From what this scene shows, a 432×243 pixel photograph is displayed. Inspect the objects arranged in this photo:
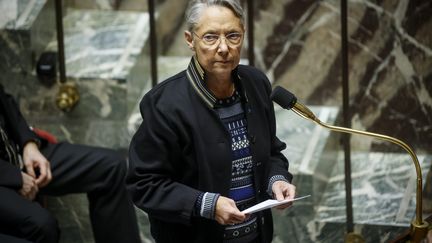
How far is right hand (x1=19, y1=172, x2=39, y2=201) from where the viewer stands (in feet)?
11.0

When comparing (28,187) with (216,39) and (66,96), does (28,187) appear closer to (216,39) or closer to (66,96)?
(66,96)

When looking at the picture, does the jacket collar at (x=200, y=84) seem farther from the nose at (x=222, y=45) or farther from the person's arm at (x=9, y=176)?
the person's arm at (x=9, y=176)

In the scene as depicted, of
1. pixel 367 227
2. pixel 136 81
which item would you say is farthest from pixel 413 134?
pixel 136 81

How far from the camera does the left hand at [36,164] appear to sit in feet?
11.3

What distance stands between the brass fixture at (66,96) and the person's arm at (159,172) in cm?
152

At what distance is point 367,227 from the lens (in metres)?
3.56

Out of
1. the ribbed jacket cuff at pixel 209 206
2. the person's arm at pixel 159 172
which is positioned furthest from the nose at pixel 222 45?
the ribbed jacket cuff at pixel 209 206

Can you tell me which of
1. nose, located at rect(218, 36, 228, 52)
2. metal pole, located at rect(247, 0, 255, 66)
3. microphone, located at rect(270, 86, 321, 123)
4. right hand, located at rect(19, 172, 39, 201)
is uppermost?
nose, located at rect(218, 36, 228, 52)

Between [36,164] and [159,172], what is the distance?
3.95 ft

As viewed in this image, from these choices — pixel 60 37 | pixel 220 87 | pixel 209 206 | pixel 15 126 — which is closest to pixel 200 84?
pixel 220 87

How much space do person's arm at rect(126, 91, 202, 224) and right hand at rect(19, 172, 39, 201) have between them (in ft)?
3.44

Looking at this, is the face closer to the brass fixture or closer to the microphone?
the microphone

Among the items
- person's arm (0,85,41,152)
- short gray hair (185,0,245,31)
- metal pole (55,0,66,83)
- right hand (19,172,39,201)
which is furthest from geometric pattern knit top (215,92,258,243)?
metal pole (55,0,66,83)

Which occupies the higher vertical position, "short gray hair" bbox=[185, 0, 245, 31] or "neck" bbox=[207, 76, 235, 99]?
"short gray hair" bbox=[185, 0, 245, 31]
